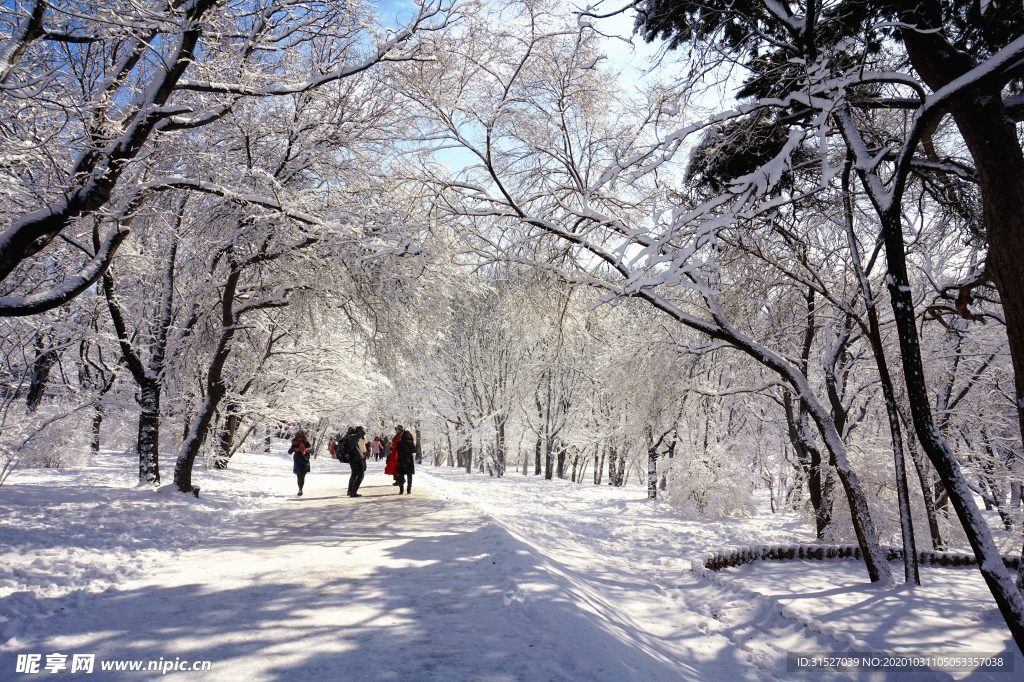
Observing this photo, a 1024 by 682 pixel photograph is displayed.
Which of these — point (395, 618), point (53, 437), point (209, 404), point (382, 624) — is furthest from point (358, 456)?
→ point (382, 624)

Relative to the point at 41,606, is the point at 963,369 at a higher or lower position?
higher

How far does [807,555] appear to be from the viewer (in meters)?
9.25

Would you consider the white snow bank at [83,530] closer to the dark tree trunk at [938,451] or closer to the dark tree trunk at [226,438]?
the dark tree trunk at [226,438]

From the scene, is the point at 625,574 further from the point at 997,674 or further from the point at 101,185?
the point at 101,185

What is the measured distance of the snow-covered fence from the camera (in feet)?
27.3

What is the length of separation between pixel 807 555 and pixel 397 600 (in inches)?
311

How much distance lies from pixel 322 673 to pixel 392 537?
4490 millimetres

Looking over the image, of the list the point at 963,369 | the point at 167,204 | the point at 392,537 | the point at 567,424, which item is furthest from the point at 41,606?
the point at 567,424

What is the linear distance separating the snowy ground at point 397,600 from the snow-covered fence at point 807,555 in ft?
0.86

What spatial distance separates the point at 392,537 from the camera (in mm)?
7871

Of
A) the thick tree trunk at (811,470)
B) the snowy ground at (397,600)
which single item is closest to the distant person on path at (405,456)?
the snowy ground at (397,600)

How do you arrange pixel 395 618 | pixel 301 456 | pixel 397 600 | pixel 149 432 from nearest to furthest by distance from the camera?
pixel 395 618 < pixel 397 600 < pixel 149 432 < pixel 301 456

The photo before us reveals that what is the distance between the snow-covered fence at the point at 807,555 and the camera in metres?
8.32

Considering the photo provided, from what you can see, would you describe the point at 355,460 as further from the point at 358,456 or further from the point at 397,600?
the point at 397,600
